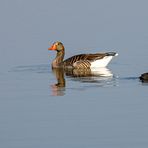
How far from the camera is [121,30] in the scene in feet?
95.6

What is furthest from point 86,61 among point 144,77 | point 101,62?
point 144,77

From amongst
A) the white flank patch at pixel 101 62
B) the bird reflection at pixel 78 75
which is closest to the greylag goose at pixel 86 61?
the white flank patch at pixel 101 62

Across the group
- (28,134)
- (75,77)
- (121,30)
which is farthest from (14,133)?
(121,30)

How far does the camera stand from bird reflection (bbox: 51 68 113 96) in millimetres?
18422

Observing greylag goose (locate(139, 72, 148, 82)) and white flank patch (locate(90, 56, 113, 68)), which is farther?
white flank patch (locate(90, 56, 113, 68))

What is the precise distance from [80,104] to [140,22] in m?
15.0

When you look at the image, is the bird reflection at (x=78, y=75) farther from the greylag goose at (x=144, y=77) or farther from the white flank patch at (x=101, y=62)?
the greylag goose at (x=144, y=77)

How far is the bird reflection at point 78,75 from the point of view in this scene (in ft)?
60.4

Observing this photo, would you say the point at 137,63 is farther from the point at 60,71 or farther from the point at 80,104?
the point at 80,104

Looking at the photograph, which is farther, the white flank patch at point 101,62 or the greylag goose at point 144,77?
the white flank patch at point 101,62

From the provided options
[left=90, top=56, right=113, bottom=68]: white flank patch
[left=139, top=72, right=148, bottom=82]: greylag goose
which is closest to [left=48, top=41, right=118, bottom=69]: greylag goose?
[left=90, top=56, right=113, bottom=68]: white flank patch

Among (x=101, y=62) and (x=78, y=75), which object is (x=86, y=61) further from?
(x=78, y=75)

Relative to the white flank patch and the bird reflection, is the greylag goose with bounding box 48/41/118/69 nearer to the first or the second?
the white flank patch

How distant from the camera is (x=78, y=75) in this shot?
21.8 meters
